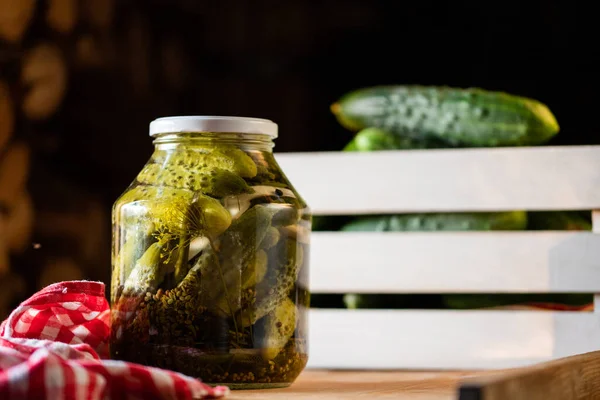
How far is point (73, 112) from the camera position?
4.40 feet

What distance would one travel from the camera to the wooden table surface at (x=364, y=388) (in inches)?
24.9

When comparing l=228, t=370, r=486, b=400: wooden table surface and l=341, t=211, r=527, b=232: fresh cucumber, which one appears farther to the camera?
l=341, t=211, r=527, b=232: fresh cucumber

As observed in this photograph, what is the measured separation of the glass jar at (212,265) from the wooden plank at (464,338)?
35 cm

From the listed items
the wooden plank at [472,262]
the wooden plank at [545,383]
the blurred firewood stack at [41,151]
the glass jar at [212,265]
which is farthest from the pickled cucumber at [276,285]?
the blurred firewood stack at [41,151]

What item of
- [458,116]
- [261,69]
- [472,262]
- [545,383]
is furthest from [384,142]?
[545,383]

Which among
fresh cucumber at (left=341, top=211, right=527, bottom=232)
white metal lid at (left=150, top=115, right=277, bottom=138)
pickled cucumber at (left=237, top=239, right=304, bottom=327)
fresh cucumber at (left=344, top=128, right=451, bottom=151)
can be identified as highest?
white metal lid at (left=150, top=115, right=277, bottom=138)

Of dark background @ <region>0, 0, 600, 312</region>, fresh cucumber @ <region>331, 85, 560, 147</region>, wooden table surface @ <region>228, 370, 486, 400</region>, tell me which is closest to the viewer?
wooden table surface @ <region>228, 370, 486, 400</region>

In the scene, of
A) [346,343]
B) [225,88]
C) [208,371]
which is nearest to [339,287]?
[346,343]

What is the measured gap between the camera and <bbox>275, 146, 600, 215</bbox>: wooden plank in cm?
103

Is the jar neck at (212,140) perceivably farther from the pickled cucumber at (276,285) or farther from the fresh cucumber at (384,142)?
the fresh cucumber at (384,142)

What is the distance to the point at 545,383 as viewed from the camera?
1.80 ft

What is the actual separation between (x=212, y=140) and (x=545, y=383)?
12.5 inches

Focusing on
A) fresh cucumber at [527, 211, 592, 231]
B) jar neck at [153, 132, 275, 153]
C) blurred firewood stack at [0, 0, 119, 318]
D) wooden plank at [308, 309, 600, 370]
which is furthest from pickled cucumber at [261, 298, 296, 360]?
blurred firewood stack at [0, 0, 119, 318]

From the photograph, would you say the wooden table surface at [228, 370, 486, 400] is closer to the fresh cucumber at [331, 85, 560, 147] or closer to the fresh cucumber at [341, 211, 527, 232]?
the fresh cucumber at [341, 211, 527, 232]
